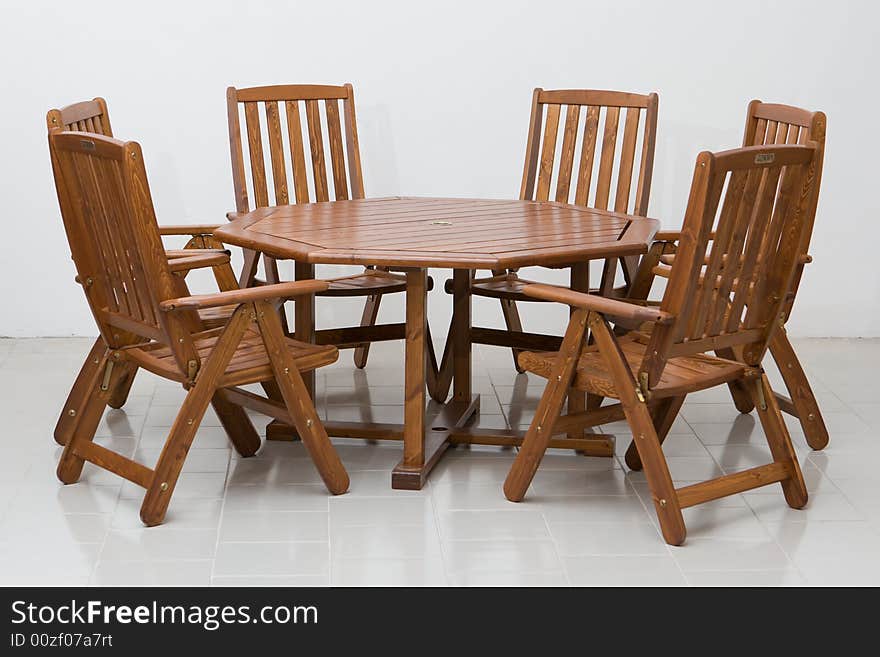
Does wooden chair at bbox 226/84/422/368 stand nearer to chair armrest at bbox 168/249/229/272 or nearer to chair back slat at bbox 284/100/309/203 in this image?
chair back slat at bbox 284/100/309/203

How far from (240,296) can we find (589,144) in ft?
6.29

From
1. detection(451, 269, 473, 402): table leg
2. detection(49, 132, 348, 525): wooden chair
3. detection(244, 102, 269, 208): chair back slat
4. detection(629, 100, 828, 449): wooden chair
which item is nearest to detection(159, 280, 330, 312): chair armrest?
detection(49, 132, 348, 525): wooden chair

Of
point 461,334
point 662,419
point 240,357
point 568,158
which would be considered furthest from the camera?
point 568,158

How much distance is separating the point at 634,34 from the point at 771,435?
2398 millimetres

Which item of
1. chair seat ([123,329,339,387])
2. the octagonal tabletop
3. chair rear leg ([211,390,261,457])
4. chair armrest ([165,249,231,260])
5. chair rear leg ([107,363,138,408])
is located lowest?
chair rear leg ([107,363,138,408])

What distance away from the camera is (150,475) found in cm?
338

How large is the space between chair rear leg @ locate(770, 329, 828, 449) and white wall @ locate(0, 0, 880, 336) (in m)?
1.53

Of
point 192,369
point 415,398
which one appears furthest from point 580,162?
point 192,369

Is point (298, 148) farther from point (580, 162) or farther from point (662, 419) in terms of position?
point (662, 419)

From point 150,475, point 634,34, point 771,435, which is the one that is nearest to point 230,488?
point 150,475

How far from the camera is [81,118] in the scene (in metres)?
3.82

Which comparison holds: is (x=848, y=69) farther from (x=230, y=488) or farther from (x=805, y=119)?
(x=230, y=488)

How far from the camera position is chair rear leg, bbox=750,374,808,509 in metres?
3.47

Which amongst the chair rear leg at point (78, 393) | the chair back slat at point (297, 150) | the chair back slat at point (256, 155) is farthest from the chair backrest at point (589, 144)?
the chair rear leg at point (78, 393)
